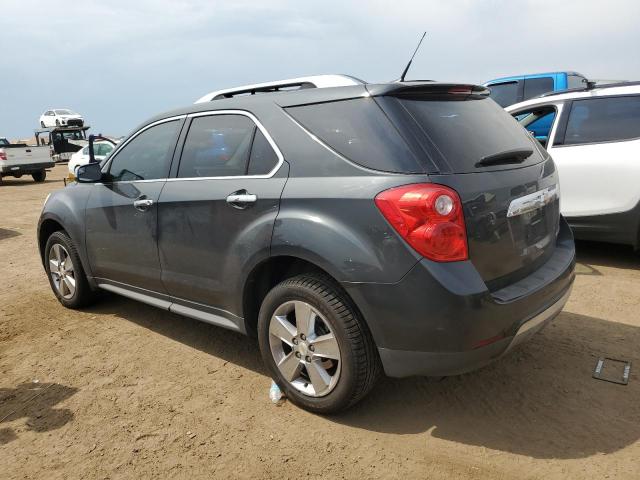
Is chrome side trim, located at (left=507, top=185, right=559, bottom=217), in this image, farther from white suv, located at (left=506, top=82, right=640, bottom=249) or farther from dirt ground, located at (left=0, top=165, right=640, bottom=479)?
white suv, located at (left=506, top=82, right=640, bottom=249)

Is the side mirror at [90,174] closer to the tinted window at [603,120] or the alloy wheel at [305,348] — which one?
the alloy wheel at [305,348]

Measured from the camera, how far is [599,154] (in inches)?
212

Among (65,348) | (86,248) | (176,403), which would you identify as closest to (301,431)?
(176,403)

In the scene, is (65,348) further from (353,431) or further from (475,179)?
(475,179)

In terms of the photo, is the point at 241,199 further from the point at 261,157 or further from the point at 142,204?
the point at 142,204

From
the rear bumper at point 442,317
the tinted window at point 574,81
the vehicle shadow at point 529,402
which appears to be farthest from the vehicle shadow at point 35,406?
the tinted window at point 574,81

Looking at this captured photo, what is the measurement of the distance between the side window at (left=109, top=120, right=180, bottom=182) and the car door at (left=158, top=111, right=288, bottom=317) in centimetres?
18

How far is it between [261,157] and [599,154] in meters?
3.96

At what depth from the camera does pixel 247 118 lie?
315cm

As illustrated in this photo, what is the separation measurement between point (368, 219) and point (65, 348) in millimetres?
2714

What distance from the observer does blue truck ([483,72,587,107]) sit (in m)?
10.4

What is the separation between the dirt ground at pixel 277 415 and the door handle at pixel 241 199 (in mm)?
1125

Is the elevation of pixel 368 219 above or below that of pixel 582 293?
above

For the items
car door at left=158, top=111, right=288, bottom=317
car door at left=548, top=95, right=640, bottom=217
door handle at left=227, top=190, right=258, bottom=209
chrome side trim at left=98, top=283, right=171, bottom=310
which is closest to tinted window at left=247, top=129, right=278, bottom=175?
car door at left=158, top=111, right=288, bottom=317
